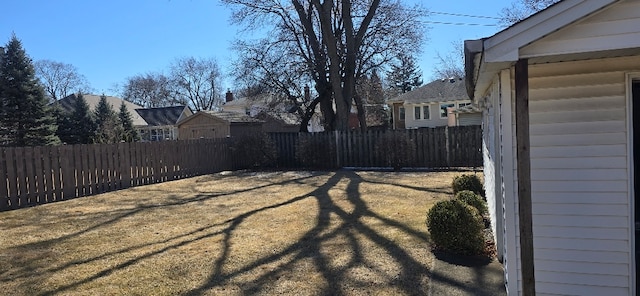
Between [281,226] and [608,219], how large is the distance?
4.50 metres

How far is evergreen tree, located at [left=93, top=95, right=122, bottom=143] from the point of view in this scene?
28.5m

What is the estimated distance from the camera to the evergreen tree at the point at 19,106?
2425 centimetres

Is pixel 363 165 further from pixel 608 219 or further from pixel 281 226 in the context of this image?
pixel 608 219

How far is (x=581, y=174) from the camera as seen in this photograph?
10.8ft

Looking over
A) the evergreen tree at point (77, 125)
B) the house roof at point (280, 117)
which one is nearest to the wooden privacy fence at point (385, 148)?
the house roof at point (280, 117)

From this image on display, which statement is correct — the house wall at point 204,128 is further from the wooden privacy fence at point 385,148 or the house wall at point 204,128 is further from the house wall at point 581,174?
the house wall at point 581,174

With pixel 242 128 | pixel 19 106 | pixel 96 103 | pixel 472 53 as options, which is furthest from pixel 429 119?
pixel 96 103

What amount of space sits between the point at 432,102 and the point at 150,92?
1823 inches

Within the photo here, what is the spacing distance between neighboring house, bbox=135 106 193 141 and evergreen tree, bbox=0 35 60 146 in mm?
16423

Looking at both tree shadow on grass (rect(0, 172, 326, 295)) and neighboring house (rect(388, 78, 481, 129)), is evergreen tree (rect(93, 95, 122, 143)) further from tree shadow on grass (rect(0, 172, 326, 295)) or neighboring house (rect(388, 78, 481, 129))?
tree shadow on grass (rect(0, 172, 326, 295))

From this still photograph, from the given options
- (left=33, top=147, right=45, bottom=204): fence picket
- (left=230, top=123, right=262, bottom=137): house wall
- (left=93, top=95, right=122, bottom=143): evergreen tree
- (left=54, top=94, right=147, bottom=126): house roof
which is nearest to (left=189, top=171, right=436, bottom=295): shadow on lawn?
(left=33, top=147, right=45, bottom=204): fence picket

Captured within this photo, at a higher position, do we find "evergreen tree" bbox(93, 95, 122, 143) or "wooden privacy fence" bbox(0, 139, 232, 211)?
"evergreen tree" bbox(93, 95, 122, 143)

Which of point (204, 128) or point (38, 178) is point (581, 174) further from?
point (204, 128)

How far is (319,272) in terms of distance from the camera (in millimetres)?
4469
